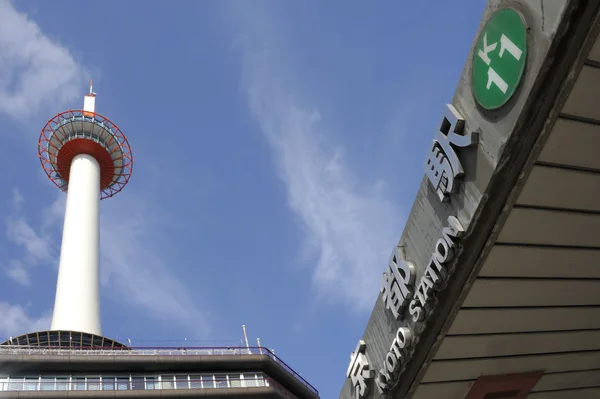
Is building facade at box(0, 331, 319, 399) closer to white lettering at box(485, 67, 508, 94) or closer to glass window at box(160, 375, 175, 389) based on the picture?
glass window at box(160, 375, 175, 389)

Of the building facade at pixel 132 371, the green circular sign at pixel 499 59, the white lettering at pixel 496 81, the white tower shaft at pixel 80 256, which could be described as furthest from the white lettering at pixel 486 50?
the white tower shaft at pixel 80 256

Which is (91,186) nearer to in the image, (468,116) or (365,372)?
(365,372)

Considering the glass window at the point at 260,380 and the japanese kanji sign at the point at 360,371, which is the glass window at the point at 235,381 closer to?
the glass window at the point at 260,380

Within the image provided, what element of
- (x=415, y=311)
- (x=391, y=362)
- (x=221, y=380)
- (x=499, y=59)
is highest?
(x=221, y=380)

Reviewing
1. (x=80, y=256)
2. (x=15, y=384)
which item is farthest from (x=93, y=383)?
(x=80, y=256)

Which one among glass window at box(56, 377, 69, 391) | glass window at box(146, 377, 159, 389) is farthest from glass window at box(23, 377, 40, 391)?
glass window at box(146, 377, 159, 389)

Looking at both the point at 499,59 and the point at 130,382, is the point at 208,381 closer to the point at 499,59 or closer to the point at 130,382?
the point at 130,382

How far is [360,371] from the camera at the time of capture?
56.0 ft

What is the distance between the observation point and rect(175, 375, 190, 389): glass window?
4070cm

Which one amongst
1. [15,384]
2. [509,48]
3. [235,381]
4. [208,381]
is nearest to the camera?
[509,48]

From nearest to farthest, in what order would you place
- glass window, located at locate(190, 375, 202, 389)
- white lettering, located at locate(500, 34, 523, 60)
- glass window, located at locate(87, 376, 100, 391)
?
white lettering, located at locate(500, 34, 523, 60)
glass window, located at locate(87, 376, 100, 391)
glass window, located at locate(190, 375, 202, 389)

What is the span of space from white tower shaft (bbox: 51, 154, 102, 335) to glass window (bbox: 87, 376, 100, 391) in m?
11.8

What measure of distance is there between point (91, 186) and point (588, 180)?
6121 centimetres

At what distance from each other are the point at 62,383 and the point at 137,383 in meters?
4.67
